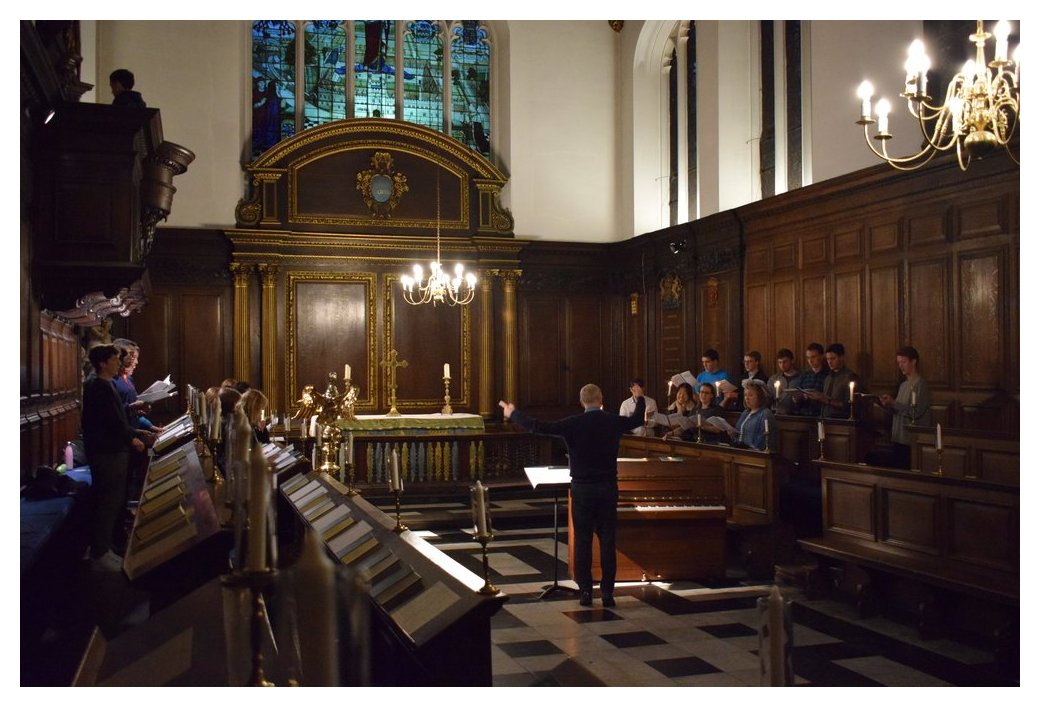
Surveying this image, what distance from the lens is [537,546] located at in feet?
31.8

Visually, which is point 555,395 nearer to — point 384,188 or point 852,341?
point 384,188

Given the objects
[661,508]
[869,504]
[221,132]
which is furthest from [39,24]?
[221,132]

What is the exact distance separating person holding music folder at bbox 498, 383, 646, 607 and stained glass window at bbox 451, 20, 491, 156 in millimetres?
10166

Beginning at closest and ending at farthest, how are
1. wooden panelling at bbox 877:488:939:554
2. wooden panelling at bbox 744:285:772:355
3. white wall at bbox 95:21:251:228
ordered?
wooden panelling at bbox 877:488:939:554 → wooden panelling at bbox 744:285:772:355 → white wall at bbox 95:21:251:228

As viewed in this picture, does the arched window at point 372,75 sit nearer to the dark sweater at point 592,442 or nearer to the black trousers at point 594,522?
the dark sweater at point 592,442

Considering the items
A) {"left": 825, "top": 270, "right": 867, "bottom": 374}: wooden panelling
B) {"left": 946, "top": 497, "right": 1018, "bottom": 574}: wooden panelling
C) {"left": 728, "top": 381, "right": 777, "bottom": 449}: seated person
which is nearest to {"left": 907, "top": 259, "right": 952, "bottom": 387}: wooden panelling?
{"left": 825, "top": 270, "right": 867, "bottom": 374}: wooden panelling

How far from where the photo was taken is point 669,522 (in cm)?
789

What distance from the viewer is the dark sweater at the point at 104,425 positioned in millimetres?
6590

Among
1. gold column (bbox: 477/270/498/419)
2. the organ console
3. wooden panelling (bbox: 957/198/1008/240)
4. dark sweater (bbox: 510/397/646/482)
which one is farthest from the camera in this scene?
gold column (bbox: 477/270/498/419)

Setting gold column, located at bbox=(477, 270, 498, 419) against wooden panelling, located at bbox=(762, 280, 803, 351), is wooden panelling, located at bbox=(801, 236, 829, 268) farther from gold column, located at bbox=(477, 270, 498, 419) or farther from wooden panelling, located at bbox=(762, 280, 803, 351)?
gold column, located at bbox=(477, 270, 498, 419)

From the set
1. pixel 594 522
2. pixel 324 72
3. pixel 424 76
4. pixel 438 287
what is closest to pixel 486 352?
pixel 438 287

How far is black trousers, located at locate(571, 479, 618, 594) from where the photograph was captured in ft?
23.2

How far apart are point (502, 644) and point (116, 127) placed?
4.17 meters

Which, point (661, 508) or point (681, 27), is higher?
point (681, 27)
